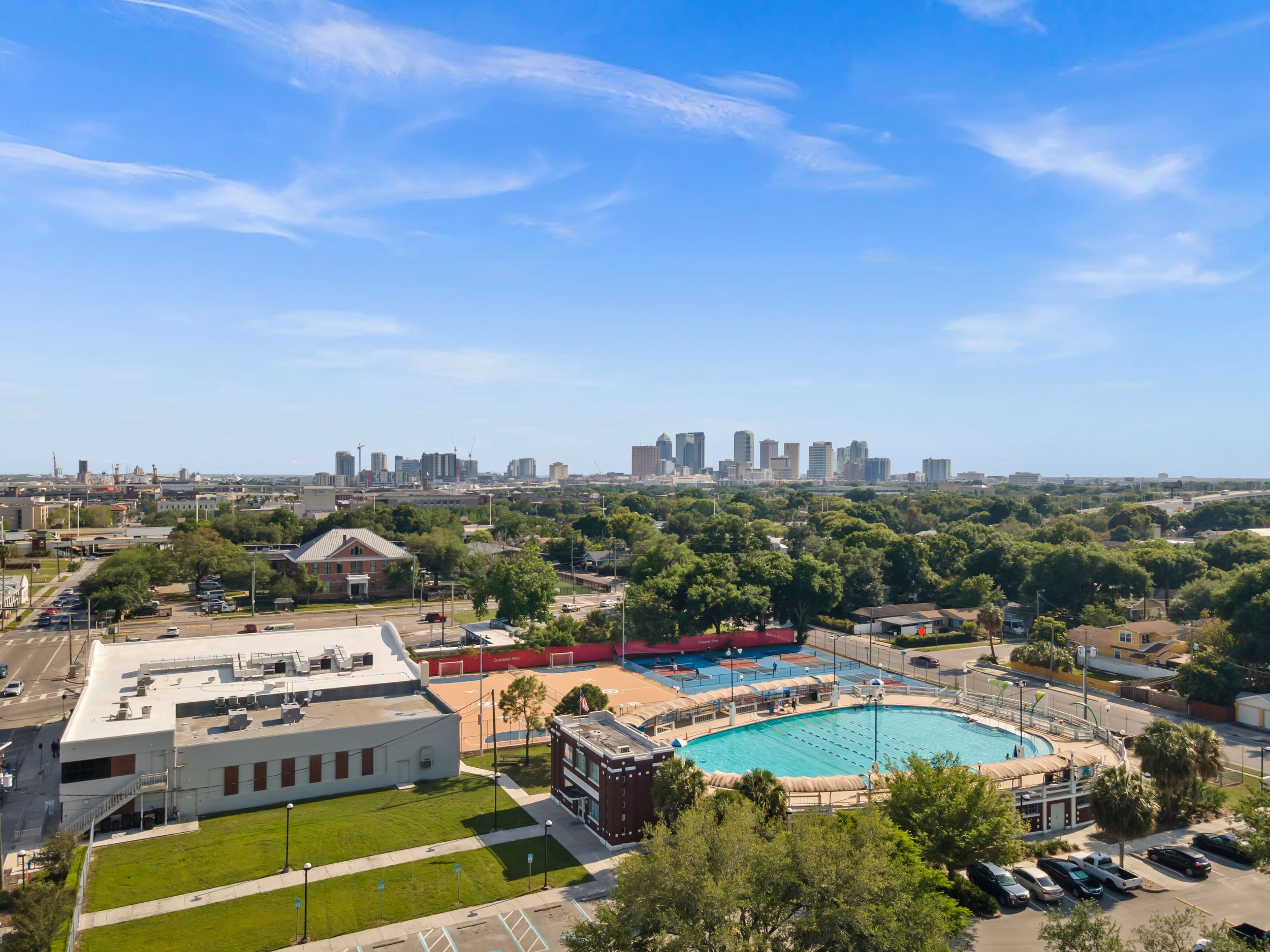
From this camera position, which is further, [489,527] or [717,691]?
[489,527]

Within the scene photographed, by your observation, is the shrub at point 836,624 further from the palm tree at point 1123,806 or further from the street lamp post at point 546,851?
the street lamp post at point 546,851

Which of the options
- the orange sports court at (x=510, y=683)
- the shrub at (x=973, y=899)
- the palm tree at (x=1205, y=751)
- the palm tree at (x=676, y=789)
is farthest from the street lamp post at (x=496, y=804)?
the palm tree at (x=1205, y=751)

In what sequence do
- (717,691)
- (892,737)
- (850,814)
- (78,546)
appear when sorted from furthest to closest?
(78,546), (717,691), (892,737), (850,814)

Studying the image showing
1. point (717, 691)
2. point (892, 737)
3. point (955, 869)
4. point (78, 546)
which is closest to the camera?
point (955, 869)

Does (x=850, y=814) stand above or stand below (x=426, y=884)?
above

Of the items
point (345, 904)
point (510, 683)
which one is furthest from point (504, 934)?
point (510, 683)

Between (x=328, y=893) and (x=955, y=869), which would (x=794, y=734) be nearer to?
(x=955, y=869)

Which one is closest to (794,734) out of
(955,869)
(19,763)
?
(955,869)
